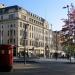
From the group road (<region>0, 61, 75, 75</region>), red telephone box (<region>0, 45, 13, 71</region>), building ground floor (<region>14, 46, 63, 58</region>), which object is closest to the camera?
road (<region>0, 61, 75, 75</region>)

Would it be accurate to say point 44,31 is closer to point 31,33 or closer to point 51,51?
point 51,51

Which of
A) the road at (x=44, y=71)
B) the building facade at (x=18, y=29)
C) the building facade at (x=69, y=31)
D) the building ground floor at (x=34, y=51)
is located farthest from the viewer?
the building facade at (x=18, y=29)

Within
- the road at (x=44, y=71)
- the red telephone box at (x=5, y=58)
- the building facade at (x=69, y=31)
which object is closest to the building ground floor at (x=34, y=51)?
the building facade at (x=69, y=31)

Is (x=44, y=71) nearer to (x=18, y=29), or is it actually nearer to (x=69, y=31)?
(x=69, y=31)

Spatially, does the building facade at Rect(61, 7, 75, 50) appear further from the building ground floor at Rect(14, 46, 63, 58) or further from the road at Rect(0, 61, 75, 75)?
the building ground floor at Rect(14, 46, 63, 58)

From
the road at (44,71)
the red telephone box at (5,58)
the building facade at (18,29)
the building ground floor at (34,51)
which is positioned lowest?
the road at (44,71)

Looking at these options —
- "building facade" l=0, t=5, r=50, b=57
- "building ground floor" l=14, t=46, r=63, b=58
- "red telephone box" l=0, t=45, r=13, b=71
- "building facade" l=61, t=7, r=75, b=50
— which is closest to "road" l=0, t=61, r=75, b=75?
"red telephone box" l=0, t=45, r=13, b=71

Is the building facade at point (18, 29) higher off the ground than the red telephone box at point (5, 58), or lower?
higher

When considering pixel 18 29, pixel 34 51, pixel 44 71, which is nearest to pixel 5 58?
pixel 44 71

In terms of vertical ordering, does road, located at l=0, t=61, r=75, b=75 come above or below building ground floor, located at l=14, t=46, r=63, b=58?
below

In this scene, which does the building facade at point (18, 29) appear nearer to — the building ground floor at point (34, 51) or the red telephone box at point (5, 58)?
the building ground floor at point (34, 51)

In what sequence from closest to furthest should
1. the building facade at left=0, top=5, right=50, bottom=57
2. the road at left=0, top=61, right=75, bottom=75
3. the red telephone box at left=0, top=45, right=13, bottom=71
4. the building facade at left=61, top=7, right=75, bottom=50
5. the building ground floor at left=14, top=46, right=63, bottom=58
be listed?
1. the road at left=0, top=61, right=75, bottom=75
2. the red telephone box at left=0, top=45, right=13, bottom=71
3. the building facade at left=61, top=7, right=75, bottom=50
4. the building ground floor at left=14, top=46, right=63, bottom=58
5. the building facade at left=0, top=5, right=50, bottom=57

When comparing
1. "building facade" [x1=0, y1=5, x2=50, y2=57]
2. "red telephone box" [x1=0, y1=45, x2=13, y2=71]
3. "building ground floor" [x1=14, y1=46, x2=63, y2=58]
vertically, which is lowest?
"red telephone box" [x1=0, y1=45, x2=13, y2=71]

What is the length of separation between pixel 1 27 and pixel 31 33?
560 inches
